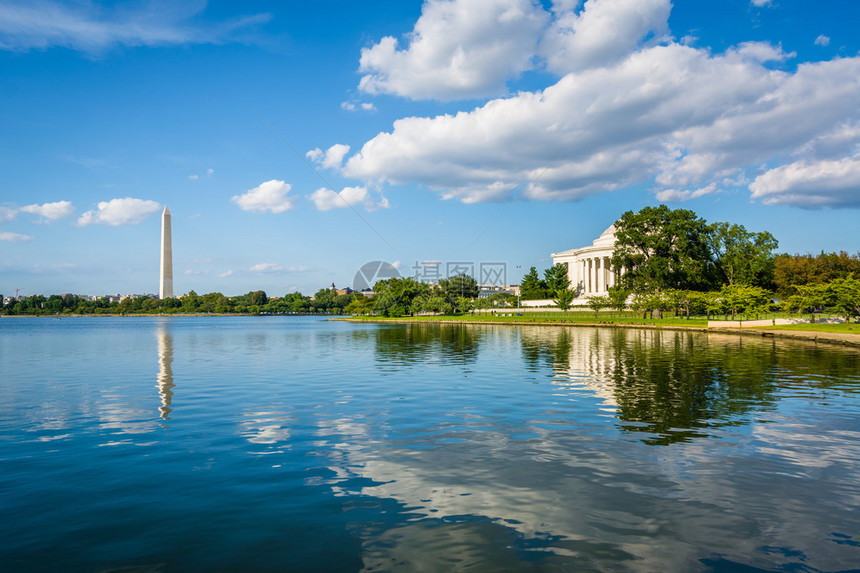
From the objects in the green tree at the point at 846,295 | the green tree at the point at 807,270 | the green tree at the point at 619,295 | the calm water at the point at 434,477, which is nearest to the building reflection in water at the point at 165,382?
the calm water at the point at 434,477

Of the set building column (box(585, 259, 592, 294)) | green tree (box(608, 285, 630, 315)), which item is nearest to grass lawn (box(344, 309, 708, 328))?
green tree (box(608, 285, 630, 315))

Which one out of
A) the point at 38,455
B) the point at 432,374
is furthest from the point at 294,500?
the point at 432,374

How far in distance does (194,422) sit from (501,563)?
12015 millimetres

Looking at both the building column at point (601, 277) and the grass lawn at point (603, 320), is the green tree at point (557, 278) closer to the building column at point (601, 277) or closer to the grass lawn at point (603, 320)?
the building column at point (601, 277)

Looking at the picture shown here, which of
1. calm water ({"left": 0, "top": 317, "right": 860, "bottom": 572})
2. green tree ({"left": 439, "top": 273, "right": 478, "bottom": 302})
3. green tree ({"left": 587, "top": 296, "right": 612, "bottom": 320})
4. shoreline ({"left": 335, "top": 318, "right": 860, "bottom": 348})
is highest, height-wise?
green tree ({"left": 439, "top": 273, "right": 478, "bottom": 302})

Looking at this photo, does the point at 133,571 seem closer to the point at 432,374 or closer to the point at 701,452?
the point at 701,452

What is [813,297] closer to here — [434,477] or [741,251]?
[741,251]

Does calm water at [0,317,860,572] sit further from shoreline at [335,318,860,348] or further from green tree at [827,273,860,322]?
green tree at [827,273,860,322]

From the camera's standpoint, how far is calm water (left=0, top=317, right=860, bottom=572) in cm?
740

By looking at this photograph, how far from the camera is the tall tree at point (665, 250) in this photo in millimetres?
88062

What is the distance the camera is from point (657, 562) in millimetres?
7039

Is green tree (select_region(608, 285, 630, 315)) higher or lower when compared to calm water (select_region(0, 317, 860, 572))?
higher

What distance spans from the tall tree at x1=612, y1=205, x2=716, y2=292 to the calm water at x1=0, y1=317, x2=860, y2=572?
69392mm

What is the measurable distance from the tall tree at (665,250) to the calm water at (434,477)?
6939 cm
